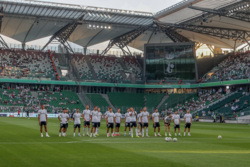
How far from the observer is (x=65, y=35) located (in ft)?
290

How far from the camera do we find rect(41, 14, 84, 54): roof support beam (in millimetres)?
81900

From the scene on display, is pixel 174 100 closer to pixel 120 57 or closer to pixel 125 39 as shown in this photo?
pixel 125 39

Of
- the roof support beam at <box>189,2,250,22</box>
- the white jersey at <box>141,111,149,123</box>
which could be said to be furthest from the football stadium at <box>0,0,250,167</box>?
the white jersey at <box>141,111,149,123</box>

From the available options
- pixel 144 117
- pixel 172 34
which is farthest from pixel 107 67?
pixel 144 117

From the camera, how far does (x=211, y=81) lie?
8462cm

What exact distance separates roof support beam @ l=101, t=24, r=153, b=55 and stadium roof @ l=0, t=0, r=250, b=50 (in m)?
1.28

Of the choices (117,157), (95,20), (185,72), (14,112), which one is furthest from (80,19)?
(117,157)

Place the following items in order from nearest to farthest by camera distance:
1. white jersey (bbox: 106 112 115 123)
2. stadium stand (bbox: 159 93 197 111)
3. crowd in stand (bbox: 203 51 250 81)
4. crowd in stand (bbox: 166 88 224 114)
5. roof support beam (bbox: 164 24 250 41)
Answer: white jersey (bbox: 106 112 115 123) < crowd in stand (bbox: 203 51 250 81) < roof support beam (bbox: 164 24 250 41) < crowd in stand (bbox: 166 88 224 114) < stadium stand (bbox: 159 93 197 111)

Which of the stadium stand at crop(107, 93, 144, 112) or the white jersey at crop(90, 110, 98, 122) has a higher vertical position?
the stadium stand at crop(107, 93, 144, 112)

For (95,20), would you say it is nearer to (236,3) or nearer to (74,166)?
(236,3)

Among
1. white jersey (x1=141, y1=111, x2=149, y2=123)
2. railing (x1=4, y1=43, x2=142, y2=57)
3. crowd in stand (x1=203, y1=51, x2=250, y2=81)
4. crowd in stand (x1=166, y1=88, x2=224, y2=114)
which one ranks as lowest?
white jersey (x1=141, y1=111, x2=149, y2=123)

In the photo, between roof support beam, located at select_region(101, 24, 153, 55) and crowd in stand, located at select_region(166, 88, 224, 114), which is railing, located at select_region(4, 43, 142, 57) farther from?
crowd in stand, located at select_region(166, 88, 224, 114)

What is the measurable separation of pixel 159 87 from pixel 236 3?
3431 centimetres

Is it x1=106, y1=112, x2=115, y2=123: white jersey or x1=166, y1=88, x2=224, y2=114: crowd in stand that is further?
x1=166, y1=88, x2=224, y2=114: crowd in stand
